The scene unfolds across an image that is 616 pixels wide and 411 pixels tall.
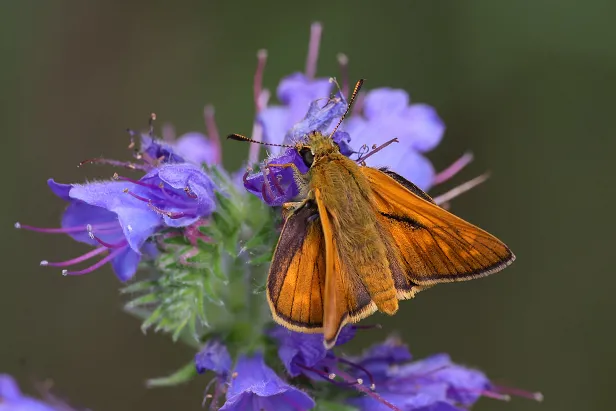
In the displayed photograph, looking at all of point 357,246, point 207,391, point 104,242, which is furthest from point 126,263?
point 357,246

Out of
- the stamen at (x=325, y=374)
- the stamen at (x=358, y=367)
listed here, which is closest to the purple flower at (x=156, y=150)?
the stamen at (x=325, y=374)

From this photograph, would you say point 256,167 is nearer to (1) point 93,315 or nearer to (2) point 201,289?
(2) point 201,289

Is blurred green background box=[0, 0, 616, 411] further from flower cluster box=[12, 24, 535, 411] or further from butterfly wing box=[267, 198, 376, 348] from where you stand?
butterfly wing box=[267, 198, 376, 348]

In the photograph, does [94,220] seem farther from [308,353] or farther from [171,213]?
[308,353]

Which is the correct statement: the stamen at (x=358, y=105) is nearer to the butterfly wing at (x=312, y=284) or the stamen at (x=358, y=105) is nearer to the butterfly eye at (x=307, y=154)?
the butterfly eye at (x=307, y=154)

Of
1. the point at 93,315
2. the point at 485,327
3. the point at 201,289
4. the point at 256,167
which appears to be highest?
the point at 256,167

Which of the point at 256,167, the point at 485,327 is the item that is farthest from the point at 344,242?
the point at 485,327
